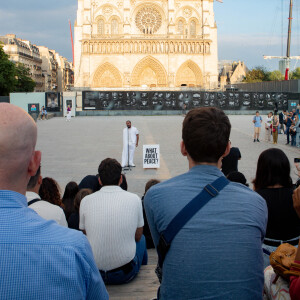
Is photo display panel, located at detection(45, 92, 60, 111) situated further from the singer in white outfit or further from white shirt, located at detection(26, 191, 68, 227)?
white shirt, located at detection(26, 191, 68, 227)

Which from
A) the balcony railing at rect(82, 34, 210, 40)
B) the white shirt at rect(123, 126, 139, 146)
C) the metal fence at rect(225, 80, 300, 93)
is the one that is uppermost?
the balcony railing at rect(82, 34, 210, 40)

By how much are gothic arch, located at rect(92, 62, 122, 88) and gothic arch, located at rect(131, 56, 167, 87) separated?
2384mm

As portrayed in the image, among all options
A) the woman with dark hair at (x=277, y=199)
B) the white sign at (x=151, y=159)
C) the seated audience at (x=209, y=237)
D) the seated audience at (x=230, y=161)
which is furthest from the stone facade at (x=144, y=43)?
the seated audience at (x=209, y=237)

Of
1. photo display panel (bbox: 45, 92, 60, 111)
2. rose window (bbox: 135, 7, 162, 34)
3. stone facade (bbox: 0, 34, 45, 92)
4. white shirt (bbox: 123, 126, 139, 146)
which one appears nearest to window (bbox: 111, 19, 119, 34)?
rose window (bbox: 135, 7, 162, 34)

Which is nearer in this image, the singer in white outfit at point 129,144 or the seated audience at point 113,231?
the seated audience at point 113,231

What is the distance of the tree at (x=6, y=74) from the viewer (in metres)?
47.7

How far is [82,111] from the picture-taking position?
41938 mm

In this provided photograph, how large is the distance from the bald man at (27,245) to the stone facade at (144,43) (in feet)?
190

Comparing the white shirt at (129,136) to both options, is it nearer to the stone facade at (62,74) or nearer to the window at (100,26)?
the window at (100,26)

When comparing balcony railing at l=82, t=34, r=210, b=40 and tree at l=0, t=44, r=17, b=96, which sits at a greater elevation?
balcony railing at l=82, t=34, r=210, b=40

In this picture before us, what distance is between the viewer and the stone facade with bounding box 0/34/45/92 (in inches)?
2918

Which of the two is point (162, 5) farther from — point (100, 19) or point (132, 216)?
point (132, 216)

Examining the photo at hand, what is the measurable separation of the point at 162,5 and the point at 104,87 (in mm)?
15416

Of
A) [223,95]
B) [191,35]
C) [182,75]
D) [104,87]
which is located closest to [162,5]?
[191,35]
